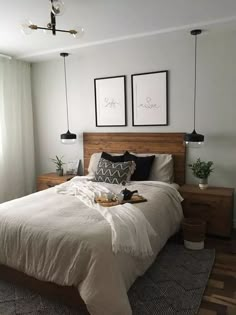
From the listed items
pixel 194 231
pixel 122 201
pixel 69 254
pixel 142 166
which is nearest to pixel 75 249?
pixel 69 254

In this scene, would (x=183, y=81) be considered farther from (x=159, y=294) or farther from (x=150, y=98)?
(x=159, y=294)

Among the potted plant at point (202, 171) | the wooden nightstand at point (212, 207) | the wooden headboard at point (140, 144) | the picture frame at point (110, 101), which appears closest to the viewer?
the wooden nightstand at point (212, 207)

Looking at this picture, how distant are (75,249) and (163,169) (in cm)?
190

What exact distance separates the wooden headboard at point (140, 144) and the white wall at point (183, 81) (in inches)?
3.8

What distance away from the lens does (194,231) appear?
2803mm

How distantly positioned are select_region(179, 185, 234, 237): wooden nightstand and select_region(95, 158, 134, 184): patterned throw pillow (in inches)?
26.8

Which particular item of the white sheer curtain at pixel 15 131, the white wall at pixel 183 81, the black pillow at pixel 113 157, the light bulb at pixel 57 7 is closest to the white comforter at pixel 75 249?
the black pillow at pixel 113 157

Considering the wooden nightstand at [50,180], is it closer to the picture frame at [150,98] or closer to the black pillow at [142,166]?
the black pillow at [142,166]

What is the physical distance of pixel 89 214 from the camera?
87.0 inches

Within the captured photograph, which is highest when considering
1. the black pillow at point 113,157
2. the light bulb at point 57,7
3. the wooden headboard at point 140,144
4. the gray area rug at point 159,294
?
the light bulb at point 57,7

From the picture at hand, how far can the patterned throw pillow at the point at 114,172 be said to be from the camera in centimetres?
322

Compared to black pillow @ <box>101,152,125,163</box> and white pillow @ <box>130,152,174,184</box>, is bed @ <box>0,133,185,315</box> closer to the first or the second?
white pillow @ <box>130,152,174,184</box>

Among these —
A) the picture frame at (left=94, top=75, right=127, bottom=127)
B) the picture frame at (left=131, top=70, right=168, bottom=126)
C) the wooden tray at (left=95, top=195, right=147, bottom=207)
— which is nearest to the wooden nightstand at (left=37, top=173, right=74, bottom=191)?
the picture frame at (left=94, top=75, right=127, bottom=127)

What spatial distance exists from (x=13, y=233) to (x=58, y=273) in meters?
0.52
